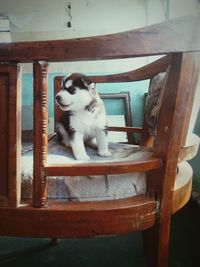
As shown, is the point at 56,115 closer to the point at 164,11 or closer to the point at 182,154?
the point at 182,154

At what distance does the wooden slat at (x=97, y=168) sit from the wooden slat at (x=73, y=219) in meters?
0.08

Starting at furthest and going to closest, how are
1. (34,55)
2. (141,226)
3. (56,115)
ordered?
(56,115)
(141,226)
(34,55)

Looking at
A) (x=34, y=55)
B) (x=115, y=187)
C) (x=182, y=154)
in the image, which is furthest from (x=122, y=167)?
(x=34, y=55)

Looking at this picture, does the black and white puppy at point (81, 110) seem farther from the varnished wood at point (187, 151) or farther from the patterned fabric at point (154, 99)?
the varnished wood at point (187, 151)

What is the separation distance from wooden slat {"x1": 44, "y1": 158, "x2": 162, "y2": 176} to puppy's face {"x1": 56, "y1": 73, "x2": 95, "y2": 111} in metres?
0.46

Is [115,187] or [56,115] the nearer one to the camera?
[115,187]

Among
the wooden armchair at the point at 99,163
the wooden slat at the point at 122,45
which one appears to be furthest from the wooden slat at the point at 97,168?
the wooden slat at the point at 122,45

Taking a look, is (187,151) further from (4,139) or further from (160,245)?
(4,139)

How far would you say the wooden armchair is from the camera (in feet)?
1.86

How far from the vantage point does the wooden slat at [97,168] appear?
0.64 m

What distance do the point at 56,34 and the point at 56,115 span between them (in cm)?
145

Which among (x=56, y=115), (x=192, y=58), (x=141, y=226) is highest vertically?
(x=192, y=58)

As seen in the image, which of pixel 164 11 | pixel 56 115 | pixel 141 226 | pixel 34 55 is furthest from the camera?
pixel 164 11

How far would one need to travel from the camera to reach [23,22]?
268 cm
